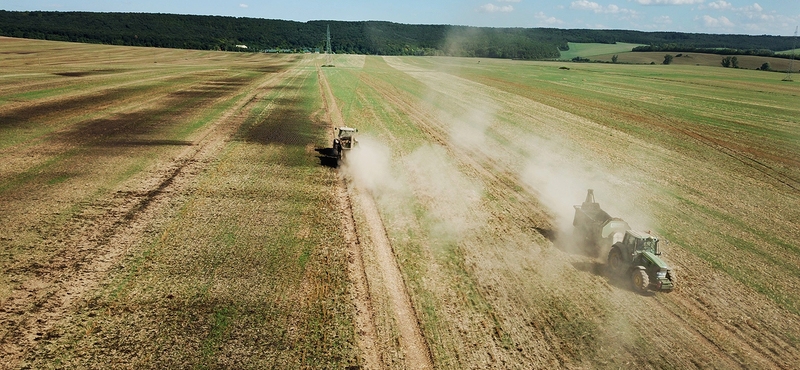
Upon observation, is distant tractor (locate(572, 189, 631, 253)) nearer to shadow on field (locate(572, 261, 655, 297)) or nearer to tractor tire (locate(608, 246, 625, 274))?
tractor tire (locate(608, 246, 625, 274))

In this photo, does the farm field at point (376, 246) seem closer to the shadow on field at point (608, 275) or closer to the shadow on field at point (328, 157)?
the shadow on field at point (608, 275)

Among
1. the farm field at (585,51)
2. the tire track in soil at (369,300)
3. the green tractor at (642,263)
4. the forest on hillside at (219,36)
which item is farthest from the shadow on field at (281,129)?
the farm field at (585,51)

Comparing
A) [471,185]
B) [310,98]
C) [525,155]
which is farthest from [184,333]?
[310,98]

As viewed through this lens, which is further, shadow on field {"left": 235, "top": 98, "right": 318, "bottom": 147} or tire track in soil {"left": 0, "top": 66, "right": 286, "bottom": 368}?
shadow on field {"left": 235, "top": 98, "right": 318, "bottom": 147}

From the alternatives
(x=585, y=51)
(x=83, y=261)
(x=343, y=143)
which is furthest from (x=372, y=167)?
(x=585, y=51)

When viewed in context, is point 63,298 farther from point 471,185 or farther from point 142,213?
point 471,185

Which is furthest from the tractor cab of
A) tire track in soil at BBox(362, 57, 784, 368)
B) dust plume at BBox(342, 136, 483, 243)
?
dust plume at BBox(342, 136, 483, 243)

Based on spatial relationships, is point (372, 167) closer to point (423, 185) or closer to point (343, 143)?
point (343, 143)
